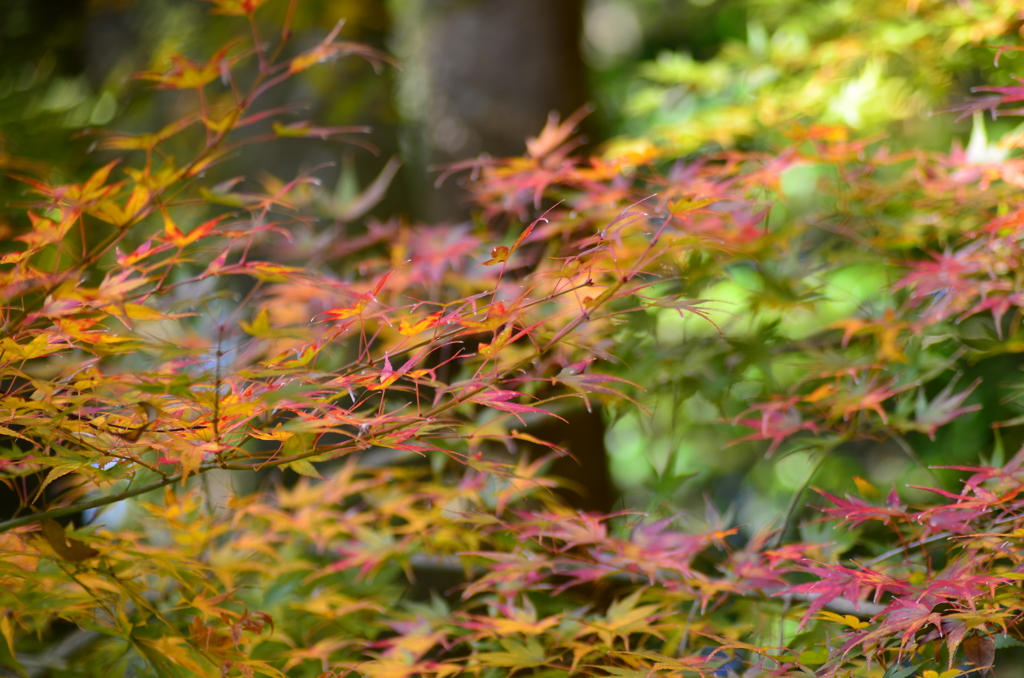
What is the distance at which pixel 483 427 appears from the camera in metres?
0.72

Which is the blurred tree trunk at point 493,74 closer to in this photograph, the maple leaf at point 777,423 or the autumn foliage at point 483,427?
the autumn foliage at point 483,427

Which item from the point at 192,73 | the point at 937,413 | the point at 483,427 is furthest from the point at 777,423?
the point at 192,73

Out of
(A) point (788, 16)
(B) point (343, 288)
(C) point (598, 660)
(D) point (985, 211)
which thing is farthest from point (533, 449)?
(A) point (788, 16)

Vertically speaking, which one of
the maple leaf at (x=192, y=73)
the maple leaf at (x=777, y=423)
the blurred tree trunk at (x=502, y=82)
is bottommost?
the maple leaf at (x=777, y=423)

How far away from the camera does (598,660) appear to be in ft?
2.71

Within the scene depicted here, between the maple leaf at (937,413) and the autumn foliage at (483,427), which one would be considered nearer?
the autumn foliage at (483,427)

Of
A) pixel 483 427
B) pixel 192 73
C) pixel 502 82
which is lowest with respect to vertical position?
pixel 483 427

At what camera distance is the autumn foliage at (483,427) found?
612 mm

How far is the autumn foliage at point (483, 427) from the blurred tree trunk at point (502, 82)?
0.84 feet

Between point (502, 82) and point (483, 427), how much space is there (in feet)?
3.40

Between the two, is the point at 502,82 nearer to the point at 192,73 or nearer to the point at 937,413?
the point at 192,73

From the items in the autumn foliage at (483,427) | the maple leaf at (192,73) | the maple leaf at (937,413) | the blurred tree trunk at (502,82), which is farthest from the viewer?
the blurred tree trunk at (502,82)

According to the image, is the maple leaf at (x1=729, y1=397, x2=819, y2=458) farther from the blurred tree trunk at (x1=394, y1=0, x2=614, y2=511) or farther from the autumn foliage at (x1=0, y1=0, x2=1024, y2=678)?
the blurred tree trunk at (x1=394, y1=0, x2=614, y2=511)

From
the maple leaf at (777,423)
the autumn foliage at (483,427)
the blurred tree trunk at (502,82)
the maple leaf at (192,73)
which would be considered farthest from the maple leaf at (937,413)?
the maple leaf at (192,73)
